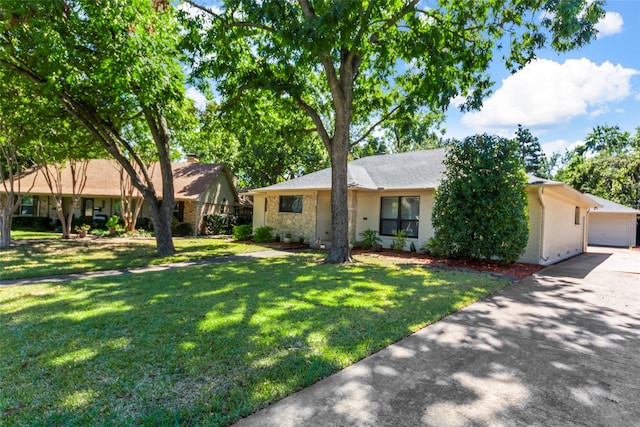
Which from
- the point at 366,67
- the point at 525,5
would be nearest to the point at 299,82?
the point at 366,67

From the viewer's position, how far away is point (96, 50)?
868cm

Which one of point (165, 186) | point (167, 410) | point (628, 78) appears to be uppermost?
point (628, 78)

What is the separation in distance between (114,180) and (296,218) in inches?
545

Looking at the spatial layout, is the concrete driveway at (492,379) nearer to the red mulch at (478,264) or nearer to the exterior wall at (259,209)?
the red mulch at (478,264)

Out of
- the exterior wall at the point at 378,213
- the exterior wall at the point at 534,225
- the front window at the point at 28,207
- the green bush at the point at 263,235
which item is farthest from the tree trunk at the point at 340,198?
the front window at the point at 28,207

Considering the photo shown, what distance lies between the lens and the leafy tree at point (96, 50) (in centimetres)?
792

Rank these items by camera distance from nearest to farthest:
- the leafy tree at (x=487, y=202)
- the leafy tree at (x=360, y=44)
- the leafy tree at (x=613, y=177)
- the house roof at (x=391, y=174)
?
the leafy tree at (x=360, y=44) < the leafy tree at (x=487, y=202) < the house roof at (x=391, y=174) < the leafy tree at (x=613, y=177)

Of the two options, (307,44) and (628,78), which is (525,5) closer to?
(307,44)

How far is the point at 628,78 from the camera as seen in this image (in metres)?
16.6

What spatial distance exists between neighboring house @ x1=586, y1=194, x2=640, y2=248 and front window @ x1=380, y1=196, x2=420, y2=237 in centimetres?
1579

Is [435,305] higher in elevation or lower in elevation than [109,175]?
lower

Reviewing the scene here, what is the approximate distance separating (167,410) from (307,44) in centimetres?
743

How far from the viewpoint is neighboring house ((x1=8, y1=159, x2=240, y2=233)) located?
20578mm

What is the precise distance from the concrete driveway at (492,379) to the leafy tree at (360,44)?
6106 mm
